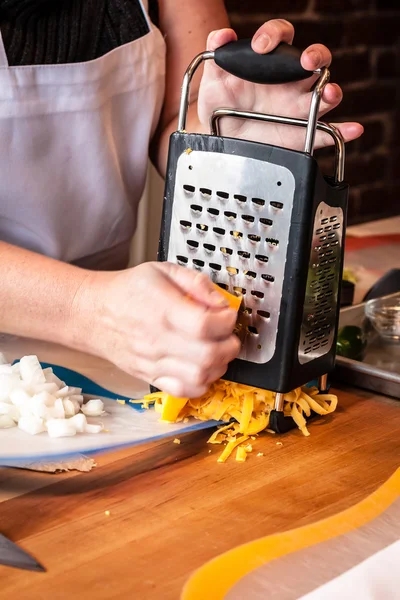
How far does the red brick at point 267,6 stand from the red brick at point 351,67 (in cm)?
27

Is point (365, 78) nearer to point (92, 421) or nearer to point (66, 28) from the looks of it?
point (66, 28)

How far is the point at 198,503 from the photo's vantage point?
1.02 meters

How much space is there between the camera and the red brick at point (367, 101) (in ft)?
10.7

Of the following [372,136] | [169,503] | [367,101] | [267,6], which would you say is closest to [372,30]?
[367,101]

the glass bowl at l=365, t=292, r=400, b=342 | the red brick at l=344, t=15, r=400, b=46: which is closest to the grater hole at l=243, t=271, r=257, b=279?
the glass bowl at l=365, t=292, r=400, b=342

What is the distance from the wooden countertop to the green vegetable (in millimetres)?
175

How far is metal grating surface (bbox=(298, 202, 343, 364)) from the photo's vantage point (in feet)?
3.79

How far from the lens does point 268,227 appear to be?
1141 millimetres

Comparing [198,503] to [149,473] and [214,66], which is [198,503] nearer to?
[149,473]

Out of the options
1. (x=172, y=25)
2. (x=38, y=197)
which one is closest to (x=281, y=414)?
(x=38, y=197)

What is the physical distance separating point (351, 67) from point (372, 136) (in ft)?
1.05

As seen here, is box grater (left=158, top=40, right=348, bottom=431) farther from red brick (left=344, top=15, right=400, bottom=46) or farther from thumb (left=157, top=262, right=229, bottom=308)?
red brick (left=344, top=15, right=400, bottom=46)

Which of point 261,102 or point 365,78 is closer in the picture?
point 261,102

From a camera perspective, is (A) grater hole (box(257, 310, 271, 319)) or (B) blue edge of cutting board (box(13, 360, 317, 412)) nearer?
(A) grater hole (box(257, 310, 271, 319))
